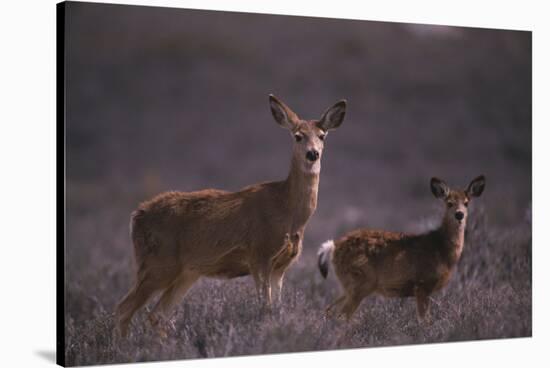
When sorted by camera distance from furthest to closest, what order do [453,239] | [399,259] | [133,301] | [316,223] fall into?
[316,223], [453,239], [399,259], [133,301]

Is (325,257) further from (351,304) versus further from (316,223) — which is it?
(316,223)

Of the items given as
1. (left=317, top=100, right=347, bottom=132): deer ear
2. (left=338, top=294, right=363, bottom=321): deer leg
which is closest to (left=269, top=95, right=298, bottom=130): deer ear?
(left=317, top=100, right=347, bottom=132): deer ear

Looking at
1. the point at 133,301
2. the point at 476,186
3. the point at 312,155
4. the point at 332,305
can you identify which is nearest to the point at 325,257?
the point at 332,305

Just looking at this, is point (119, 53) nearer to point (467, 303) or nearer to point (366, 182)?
point (366, 182)

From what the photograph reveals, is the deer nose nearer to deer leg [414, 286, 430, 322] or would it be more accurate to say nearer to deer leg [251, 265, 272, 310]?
deer leg [251, 265, 272, 310]

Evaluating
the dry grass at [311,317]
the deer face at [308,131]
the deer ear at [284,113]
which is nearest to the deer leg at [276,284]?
the dry grass at [311,317]

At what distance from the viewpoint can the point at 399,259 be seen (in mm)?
10719

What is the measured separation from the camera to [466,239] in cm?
1233

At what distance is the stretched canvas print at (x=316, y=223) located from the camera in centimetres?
1010

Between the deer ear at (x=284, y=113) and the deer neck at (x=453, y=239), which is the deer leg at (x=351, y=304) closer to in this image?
the deer neck at (x=453, y=239)

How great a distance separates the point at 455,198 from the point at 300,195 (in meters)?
1.67

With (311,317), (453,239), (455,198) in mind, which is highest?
(455,198)

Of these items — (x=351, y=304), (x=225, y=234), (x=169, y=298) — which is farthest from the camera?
(x=351, y=304)

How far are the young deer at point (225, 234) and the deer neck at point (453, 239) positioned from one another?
58.7 inches
